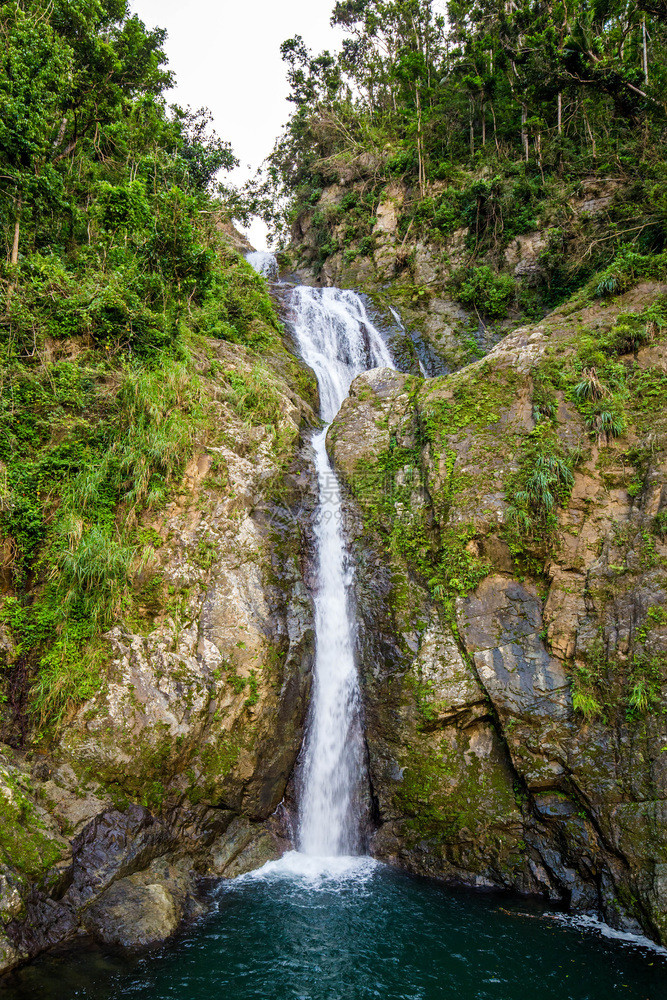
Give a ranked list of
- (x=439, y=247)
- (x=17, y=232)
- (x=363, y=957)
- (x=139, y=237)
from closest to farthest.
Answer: (x=363, y=957) < (x=17, y=232) < (x=139, y=237) < (x=439, y=247)

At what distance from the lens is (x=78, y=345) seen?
27.8 ft

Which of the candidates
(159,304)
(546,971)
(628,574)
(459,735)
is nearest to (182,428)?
(159,304)

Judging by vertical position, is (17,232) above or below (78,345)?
above

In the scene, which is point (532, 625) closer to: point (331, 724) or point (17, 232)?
point (331, 724)

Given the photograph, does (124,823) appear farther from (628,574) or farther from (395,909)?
(628,574)

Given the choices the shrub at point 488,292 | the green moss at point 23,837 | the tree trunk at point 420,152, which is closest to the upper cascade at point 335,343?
the shrub at point 488,292

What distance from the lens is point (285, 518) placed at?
8.90m

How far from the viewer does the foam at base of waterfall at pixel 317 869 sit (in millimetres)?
6504

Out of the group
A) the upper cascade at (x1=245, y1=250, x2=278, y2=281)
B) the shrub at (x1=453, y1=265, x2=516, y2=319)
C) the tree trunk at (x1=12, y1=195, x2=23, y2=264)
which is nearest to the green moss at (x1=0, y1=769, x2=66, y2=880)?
the tree trunk at (x1=12, y1=195, x2=23, y2=264)

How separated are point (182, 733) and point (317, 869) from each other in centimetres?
268

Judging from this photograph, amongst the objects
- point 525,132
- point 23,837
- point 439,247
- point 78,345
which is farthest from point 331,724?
point 525,132

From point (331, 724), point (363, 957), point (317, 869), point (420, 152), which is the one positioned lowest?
point (363, 957)

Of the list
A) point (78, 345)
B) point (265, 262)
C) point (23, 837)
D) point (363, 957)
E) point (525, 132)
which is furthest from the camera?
point (265, 262)

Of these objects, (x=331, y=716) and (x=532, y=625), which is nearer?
(x=532, y=625)
